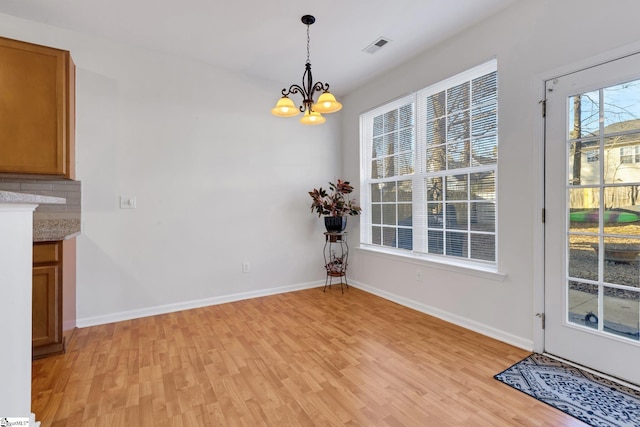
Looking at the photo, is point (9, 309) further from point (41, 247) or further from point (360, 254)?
point (360, 254)

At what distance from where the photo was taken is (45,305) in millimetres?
2361

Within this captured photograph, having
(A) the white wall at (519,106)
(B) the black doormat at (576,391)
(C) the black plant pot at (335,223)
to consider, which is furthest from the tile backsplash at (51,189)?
(B) the black doormat at (576,391)

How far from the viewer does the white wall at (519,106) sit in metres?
2.15

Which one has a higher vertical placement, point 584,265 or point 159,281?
point 584,265

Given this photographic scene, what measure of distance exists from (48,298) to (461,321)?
3.60 metres

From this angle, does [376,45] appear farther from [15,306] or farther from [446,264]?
[15,306]

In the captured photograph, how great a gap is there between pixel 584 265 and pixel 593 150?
0.83m

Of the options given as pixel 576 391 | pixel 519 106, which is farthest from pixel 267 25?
pixel 576 391

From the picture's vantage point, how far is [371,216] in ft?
14.3

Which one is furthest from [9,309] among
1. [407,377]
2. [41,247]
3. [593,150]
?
[593,150]

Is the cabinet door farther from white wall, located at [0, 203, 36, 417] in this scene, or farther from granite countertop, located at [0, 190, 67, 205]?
granite countertop, located at [0, 190, 67, 205]

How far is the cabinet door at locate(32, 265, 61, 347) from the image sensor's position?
7.65 feet

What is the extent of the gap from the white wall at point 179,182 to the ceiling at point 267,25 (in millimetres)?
266

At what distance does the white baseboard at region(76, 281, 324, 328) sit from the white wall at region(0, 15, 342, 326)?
0.01m
